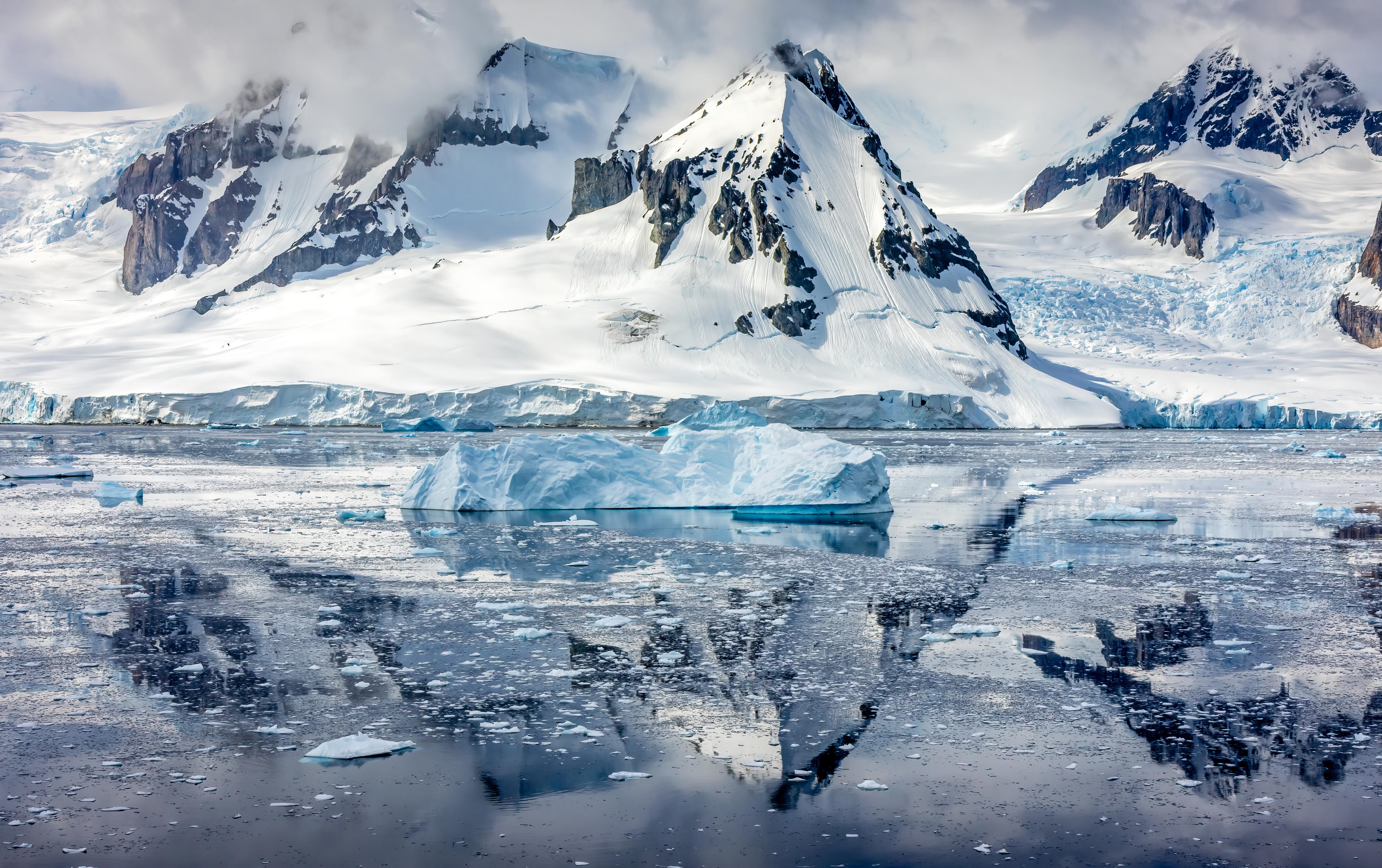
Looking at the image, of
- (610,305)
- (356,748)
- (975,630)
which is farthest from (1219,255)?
(356,748)

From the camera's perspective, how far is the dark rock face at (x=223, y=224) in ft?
562

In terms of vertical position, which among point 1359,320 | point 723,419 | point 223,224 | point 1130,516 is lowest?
point 1130,516

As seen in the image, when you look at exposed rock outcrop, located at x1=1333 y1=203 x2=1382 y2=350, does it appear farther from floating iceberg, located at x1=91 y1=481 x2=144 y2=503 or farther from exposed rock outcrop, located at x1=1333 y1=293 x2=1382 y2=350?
floating iceberg, located at x1=91 y1=481 x2=144 y2=503

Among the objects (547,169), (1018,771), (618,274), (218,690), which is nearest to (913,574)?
(1018,771)

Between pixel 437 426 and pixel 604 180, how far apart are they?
61987mm

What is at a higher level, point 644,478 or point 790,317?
point 790,317

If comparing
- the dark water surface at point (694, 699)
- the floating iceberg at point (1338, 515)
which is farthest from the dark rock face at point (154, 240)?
the floating iceberg at point (1338, 515)

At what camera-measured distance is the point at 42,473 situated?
29047mm

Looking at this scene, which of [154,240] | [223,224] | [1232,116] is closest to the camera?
[1232,116]

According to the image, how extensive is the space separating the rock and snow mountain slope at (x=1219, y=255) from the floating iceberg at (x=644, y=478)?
6230 cm

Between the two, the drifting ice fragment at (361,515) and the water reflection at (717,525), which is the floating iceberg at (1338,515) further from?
the drifting ice fragment at (361,515)

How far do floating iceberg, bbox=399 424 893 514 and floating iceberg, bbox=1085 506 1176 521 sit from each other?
144 inches

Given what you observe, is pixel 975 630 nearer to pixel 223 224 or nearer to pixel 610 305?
pixel 610 305

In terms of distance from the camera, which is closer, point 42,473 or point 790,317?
point 42,473
